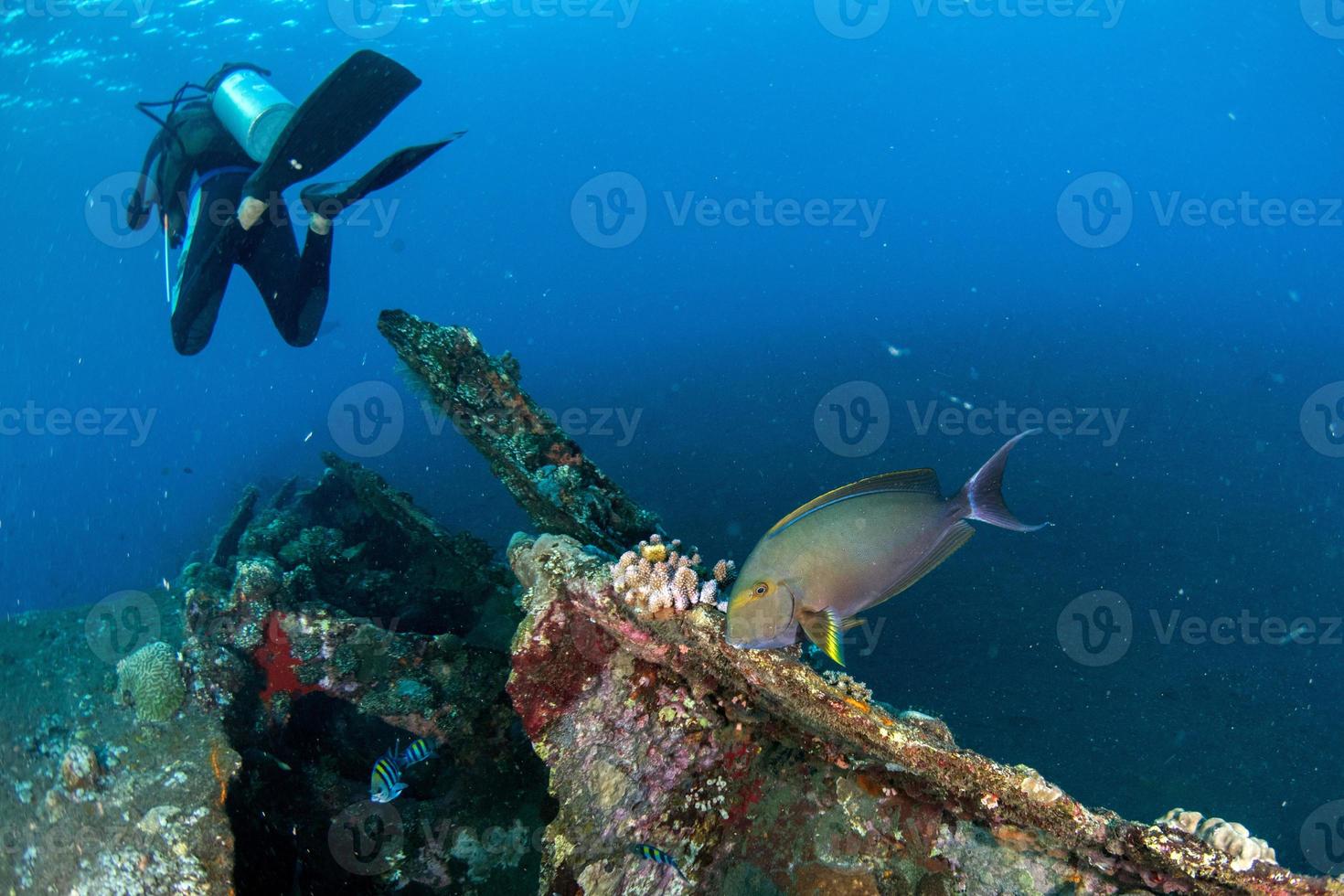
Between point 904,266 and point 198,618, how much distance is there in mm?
42082

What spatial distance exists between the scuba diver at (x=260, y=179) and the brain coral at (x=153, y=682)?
4.21 metres

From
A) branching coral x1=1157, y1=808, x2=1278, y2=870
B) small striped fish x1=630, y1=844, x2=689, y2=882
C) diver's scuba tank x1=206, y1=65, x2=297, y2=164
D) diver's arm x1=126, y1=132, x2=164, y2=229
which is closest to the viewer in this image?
branching coral x1=1157, y1=808, x2=1278, y2=870

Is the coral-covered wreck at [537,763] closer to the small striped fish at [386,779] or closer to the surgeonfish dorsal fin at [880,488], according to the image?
the small striped fish at [386,779]

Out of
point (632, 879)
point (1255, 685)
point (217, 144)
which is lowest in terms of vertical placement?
point (1255, 685)

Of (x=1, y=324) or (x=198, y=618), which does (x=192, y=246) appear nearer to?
(x=198, y=618)

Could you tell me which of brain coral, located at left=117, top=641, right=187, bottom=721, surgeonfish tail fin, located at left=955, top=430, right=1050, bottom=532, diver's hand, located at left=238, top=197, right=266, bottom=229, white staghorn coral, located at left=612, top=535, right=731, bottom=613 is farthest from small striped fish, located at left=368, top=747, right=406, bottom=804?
diver's hand, located at left=238, top=197, right=266, bottom=229

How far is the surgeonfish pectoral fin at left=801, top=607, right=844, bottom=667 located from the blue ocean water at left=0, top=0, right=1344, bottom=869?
4269 millimetres

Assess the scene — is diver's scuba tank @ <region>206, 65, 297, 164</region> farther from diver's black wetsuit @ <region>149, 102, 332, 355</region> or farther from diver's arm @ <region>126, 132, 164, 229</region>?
diver's arm @ <region>126, 132, 164, 229</region>

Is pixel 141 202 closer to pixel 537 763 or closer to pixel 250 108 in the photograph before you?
pixel 250 108

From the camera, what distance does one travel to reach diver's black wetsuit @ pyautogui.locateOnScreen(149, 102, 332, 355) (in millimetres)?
7082

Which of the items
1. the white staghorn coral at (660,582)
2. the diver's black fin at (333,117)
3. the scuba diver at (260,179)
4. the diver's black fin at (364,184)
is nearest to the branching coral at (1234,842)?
the white staghorn coral at (660,582)

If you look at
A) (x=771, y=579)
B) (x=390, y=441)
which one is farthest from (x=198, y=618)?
(x=390, y=441)

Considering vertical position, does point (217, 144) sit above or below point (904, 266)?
above

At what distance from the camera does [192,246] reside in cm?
707
